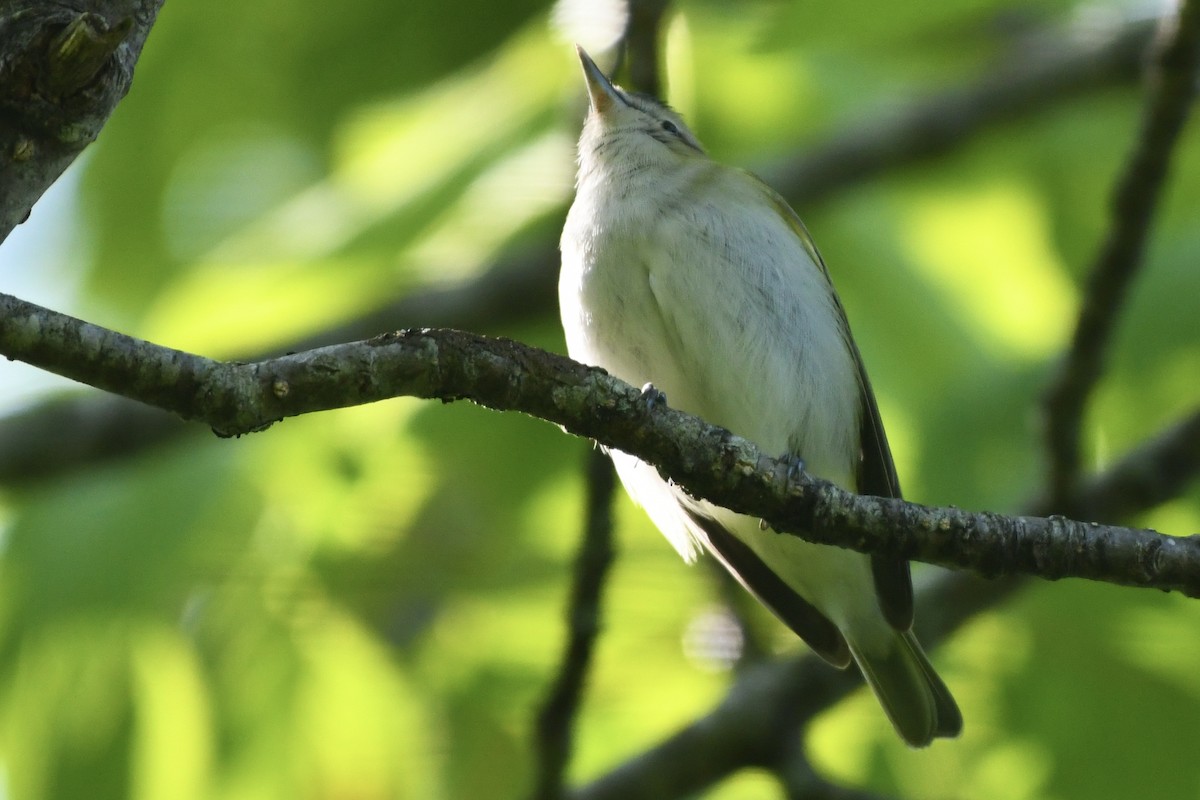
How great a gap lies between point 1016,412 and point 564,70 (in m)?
2.40

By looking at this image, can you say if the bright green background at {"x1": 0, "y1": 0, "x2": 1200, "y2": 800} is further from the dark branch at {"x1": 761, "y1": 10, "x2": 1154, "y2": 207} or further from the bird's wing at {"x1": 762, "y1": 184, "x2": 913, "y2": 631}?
the dark branch at {"x1": 761, "y1": 10, "x2": 1154, "y2": 207}

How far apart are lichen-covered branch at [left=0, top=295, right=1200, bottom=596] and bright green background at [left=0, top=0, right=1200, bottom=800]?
1.50m

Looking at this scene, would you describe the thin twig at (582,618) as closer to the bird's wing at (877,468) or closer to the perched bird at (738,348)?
the perched bird at (738,348)

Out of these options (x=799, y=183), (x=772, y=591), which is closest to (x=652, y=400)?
(x=772, y=591)

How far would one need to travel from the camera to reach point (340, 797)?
19.2 ft

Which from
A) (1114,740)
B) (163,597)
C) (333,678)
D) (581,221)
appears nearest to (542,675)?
(333,678)

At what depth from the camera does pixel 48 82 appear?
7.88ft

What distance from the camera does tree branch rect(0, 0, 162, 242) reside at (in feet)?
7.82

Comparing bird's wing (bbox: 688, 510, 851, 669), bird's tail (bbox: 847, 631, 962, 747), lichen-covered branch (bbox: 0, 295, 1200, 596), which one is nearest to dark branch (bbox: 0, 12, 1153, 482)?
bird's wing (bbox: 688, 510, 851, 669)

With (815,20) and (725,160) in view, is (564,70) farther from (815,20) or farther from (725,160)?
(815,20)

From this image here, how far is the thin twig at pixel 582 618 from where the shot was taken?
441cm

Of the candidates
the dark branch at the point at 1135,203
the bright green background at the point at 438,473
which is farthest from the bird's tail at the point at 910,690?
the dark branch at the point at 1135,203

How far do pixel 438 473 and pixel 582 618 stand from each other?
115cm

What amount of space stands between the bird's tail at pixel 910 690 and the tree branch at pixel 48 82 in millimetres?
3744
